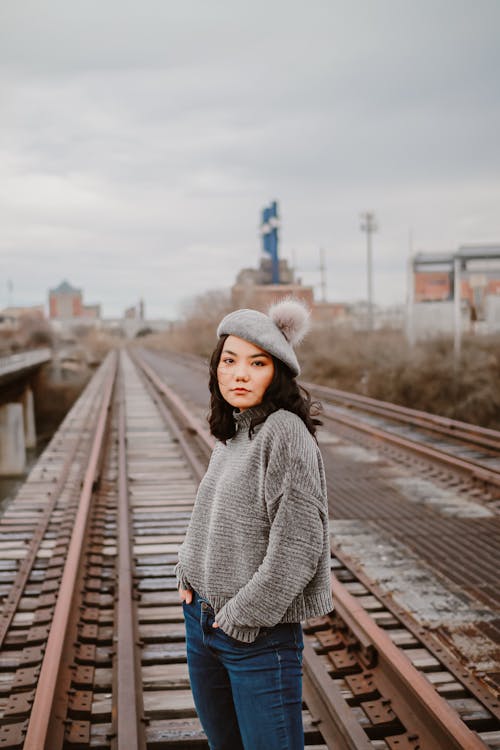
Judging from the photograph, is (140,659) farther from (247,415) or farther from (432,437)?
(432,437)

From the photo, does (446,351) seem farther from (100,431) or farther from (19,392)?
(19,392)

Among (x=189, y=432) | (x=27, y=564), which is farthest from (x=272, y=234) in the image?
(x=27, y=564)

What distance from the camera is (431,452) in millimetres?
10398

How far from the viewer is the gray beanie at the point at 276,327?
6.95 ft

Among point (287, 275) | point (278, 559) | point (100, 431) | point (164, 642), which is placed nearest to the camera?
point (278, 559)

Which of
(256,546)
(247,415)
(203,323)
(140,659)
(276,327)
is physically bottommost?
(140,659)

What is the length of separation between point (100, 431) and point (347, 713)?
35.7 feet

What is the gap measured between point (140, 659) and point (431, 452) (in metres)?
6.93

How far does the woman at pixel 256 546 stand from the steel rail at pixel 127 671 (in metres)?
1.26

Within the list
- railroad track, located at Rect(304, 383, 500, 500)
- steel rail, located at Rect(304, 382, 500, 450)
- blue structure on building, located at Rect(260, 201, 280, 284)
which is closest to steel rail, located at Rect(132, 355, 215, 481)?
railroad track, located at Rect(304, 383, 500, 500)

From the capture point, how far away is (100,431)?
13773mm

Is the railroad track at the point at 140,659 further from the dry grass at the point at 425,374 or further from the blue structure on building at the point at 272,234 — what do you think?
the blue structure on building at the point at 272,234

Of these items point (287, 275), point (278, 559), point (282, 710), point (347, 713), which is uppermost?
point (287, 275)

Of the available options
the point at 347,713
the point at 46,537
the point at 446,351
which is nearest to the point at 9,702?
the point at 347,713
